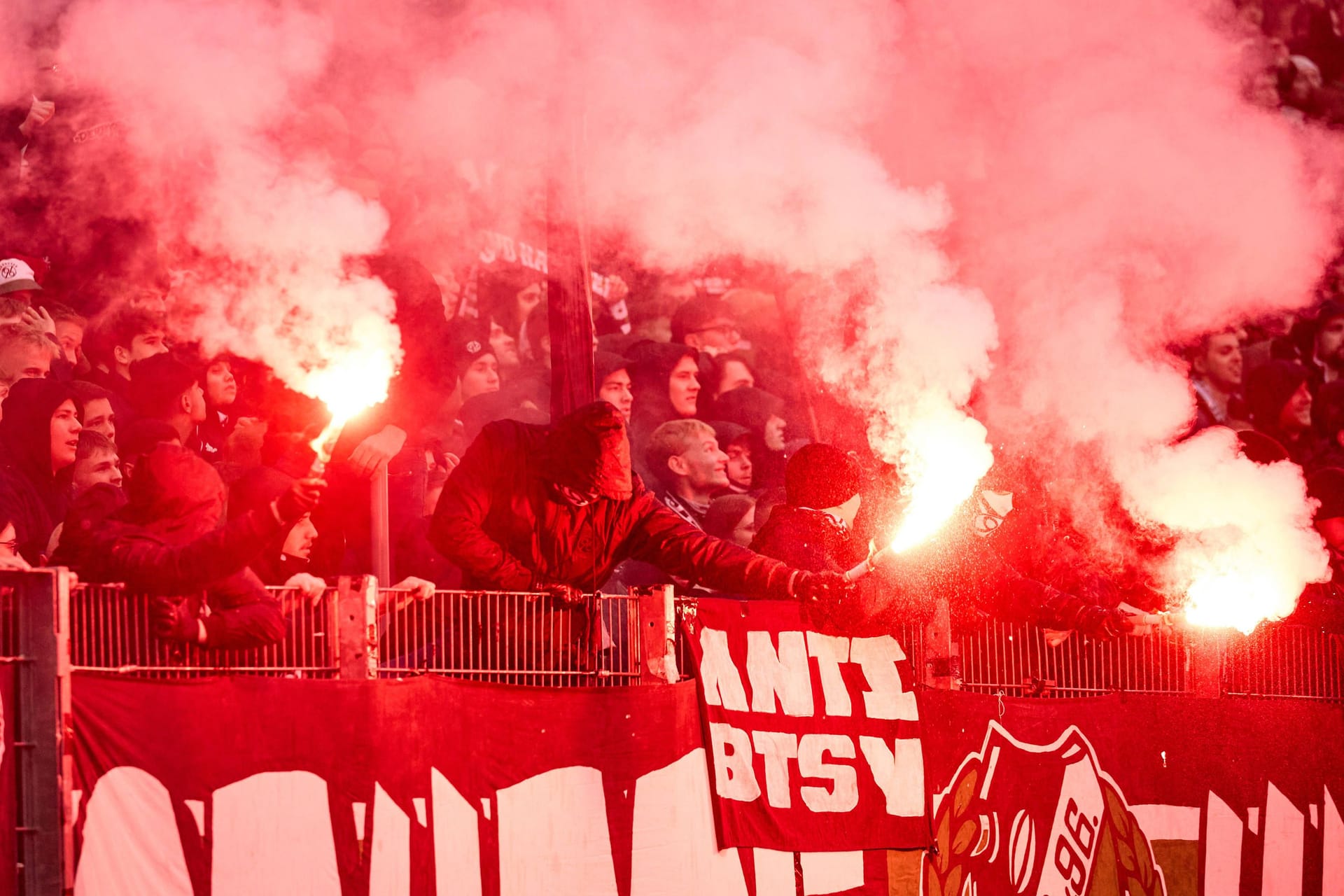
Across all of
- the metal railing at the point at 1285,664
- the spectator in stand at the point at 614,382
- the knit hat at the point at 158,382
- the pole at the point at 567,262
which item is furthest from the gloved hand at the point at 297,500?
the metal railing at the point at 1285,664

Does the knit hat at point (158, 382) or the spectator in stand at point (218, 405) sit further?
the spectator in stand at point (218, 405)

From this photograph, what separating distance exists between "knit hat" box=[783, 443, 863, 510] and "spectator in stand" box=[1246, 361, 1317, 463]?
8.15 metres

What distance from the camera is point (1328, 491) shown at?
14.2 metres

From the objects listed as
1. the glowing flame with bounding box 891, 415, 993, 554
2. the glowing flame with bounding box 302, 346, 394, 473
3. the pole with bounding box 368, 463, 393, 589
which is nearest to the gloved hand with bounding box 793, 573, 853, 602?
the glowing flame with bounding box 891, 415, 993, 554

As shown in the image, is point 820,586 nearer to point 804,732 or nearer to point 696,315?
point 804,732

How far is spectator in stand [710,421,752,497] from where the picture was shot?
12406mm

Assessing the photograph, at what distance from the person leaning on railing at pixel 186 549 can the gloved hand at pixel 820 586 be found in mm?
2980

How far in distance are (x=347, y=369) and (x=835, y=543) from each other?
3184 mm

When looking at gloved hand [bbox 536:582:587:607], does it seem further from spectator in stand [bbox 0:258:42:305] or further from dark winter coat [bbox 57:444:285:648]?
spectator in stand [bbox 0:258:42:305]

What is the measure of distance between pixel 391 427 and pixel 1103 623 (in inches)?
179

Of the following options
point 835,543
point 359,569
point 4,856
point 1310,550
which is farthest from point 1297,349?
point 4,856

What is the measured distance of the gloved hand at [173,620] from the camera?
731 cm

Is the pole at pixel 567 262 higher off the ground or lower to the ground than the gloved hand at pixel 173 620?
higher

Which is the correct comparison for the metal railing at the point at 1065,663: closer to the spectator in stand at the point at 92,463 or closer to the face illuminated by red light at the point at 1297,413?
the spectator in stand at the point at 92,463
